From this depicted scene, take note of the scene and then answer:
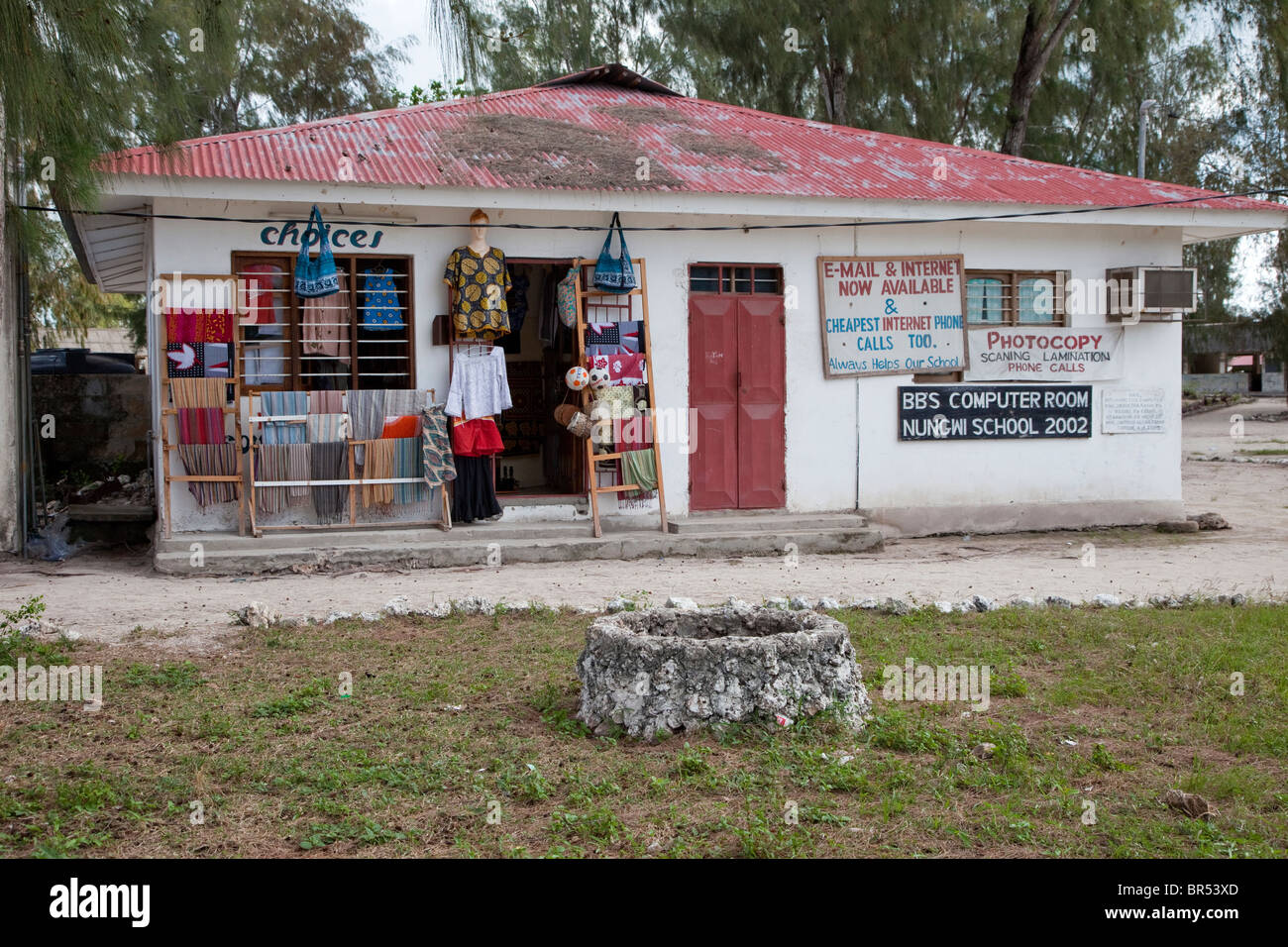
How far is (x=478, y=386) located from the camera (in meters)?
11.4

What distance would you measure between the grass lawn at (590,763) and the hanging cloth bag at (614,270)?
5222 mm

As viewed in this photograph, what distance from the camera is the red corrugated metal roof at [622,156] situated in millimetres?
11086

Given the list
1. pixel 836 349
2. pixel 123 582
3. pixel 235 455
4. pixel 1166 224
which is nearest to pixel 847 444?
pixel 836 349

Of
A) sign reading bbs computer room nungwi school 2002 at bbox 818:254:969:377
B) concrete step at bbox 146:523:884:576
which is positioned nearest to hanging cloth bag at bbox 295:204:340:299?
concrete step at bbox 146:523:884:576

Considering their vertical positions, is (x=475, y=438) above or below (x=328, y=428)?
below

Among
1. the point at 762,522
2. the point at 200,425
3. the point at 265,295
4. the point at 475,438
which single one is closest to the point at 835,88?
the point at 762,522

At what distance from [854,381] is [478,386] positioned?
416 cm

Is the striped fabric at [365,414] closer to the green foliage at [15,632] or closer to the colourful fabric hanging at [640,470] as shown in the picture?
the colourful fabric hanging at [640,470]

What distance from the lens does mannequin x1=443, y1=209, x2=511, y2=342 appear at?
36.5 ft

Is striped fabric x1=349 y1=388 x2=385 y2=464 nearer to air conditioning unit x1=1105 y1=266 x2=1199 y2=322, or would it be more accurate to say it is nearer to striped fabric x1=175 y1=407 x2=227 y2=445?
striped fabric x1=175 y1=407 x2=227 y2=445

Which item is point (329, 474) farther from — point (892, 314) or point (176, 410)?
point (892, 314)

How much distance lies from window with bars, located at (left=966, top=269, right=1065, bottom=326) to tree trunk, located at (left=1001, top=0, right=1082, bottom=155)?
29.3ft

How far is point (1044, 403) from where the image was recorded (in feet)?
43.4
